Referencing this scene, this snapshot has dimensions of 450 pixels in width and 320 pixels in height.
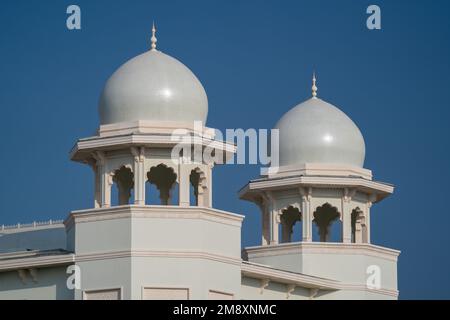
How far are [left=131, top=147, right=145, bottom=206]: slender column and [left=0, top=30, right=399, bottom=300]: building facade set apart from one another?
1.7 inches

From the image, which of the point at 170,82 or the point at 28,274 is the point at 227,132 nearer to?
the point at 170,82

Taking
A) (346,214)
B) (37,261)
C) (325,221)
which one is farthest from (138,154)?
(325,221)

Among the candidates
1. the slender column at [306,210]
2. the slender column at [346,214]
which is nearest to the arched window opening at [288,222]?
the slender column at [306,210]

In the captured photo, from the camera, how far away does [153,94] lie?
183 ft

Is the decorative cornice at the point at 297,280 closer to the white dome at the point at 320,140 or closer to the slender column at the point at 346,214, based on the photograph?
the slender column at the point at 346,214

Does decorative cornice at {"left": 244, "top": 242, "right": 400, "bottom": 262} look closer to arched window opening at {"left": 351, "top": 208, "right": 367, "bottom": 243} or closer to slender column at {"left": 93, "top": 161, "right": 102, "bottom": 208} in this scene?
arched window opening at {"left": 351, "top": 208, "right": 367, "bottom": 243}

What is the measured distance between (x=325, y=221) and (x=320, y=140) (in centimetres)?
462

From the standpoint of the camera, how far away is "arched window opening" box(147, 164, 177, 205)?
59438mm

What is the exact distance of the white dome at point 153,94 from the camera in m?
55.8

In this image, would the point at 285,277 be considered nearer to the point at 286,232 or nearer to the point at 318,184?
the point at 318,184

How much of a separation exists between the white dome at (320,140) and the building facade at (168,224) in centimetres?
5

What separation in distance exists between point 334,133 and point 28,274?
13230 mm

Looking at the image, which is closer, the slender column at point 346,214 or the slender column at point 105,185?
the slender column at point 105,185
